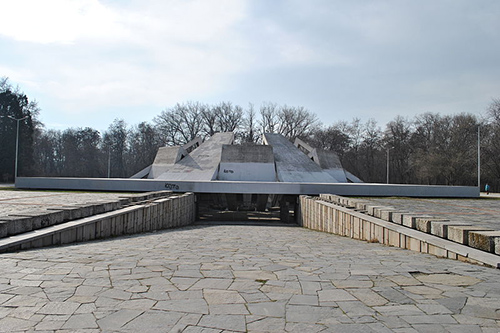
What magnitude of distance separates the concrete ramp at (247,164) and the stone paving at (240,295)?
18021mm

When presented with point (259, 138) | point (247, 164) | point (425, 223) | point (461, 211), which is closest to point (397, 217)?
point (425, 223)

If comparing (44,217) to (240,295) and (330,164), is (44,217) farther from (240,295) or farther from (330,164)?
(330,164)

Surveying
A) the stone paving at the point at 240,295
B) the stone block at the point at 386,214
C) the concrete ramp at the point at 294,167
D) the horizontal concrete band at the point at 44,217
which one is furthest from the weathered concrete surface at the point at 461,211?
the concrete ramp at the point at 294,167

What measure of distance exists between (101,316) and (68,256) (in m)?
1.85

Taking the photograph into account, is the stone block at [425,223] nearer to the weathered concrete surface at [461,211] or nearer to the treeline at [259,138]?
the weathered concrete surface at [461,211]

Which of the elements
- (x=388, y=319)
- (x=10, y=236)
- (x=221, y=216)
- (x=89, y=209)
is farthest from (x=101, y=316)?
(x=221, y=216)

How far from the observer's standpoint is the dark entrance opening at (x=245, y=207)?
16.6 m

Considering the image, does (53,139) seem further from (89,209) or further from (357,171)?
(89,209)

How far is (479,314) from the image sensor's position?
215 centimetres

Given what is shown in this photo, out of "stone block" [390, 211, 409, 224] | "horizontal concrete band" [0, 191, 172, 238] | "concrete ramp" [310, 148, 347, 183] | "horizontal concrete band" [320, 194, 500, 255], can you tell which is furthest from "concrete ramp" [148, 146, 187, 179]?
"stone block" [390, 211, 409, 224]

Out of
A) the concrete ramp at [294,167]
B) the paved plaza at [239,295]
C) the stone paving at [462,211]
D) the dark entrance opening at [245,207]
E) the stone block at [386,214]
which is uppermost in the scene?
the concrete ramp at [294,167]

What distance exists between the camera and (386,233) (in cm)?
586

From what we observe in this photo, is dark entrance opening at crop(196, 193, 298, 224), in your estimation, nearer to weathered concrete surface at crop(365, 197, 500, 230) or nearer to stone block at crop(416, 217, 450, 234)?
weathered concrete surface at crop(365, 197, 500, 230)

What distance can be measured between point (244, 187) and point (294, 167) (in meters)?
7.71
